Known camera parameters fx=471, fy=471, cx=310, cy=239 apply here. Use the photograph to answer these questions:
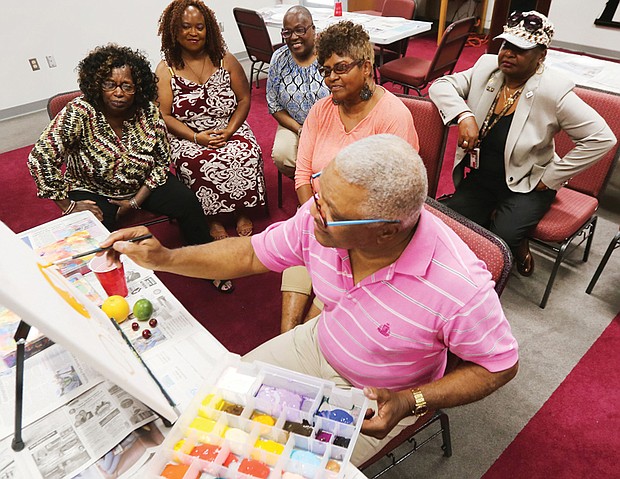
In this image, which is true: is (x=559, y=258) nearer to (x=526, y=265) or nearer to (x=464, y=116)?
(x=526, y=265)

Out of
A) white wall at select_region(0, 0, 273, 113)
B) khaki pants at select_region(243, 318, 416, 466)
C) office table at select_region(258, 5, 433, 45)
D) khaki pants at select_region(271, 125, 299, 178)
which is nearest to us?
khaki pants at select_region(243, 318, 416, 466)

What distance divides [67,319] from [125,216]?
1.77m

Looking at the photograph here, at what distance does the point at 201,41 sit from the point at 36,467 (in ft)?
7.94

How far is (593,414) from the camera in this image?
1935 mm

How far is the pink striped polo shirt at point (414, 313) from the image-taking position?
108 cm

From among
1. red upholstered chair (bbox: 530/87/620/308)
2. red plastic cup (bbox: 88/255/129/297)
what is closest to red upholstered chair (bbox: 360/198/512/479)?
red plastic cup (bbox: 88/255/129/297)

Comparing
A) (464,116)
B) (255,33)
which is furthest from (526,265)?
(255,33)

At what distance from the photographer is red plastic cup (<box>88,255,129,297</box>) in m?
1.38

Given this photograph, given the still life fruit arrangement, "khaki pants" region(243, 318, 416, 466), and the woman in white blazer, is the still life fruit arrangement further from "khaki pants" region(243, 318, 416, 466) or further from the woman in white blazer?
the woman in white blazer

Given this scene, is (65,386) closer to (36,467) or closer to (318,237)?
(36,467)

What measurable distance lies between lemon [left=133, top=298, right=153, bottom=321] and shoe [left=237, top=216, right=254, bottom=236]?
1.65 metres

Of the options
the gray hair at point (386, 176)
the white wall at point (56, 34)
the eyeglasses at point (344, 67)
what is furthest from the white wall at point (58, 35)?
the gray hair at point (386, 176)

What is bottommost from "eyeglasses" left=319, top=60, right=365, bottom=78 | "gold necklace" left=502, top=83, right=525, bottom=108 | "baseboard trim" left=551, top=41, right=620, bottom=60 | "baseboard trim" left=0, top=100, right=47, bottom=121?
"baseboard trim" left=0, top=100, right=47, bottom=121

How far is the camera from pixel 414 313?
1114 millimetres
